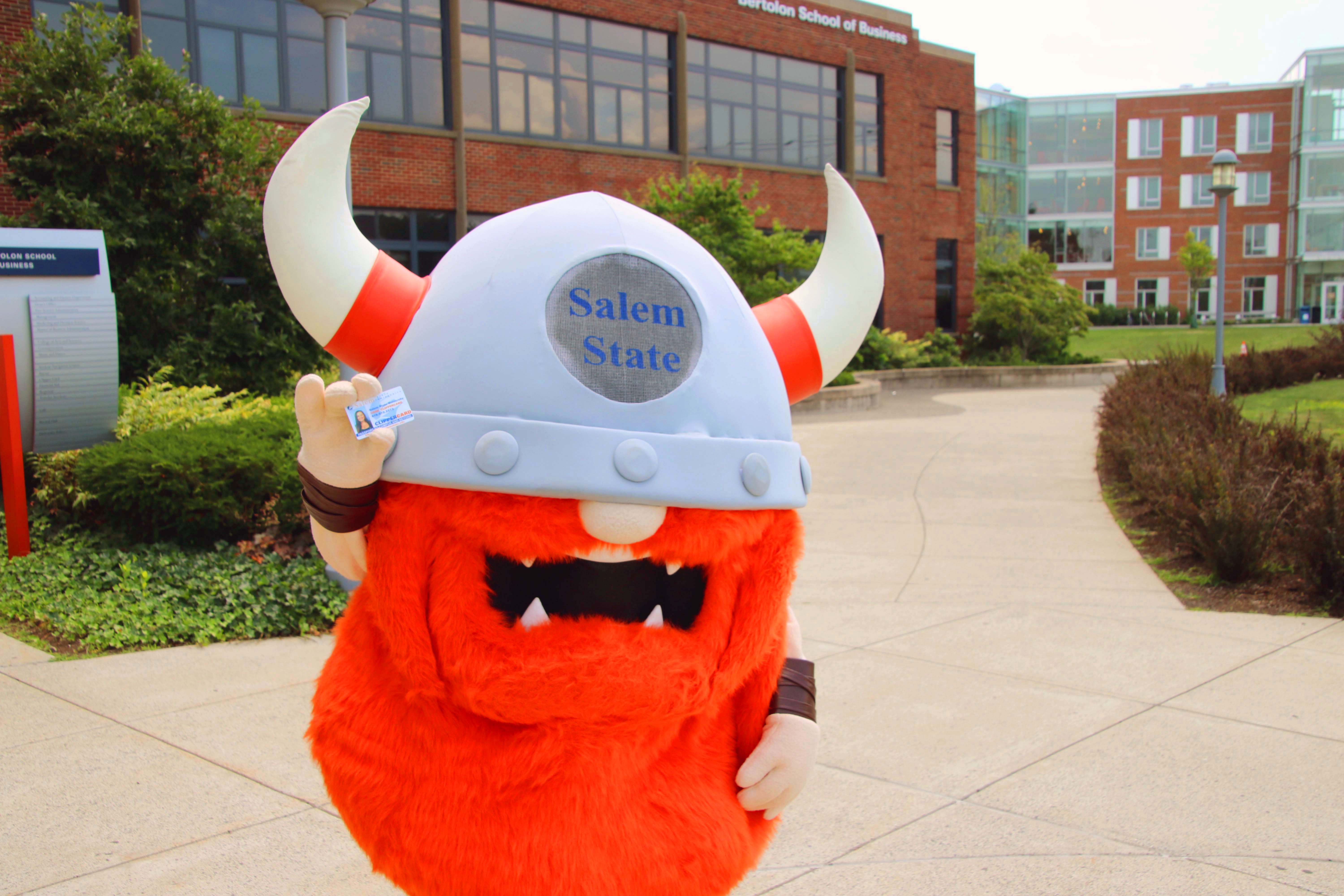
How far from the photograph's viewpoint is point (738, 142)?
24859 millimetres

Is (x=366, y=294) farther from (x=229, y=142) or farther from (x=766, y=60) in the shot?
(x=766, y=60)

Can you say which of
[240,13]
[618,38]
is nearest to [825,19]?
[618,38]

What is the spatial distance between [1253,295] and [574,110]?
5271 cm

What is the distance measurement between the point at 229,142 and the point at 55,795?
8899 millimetres

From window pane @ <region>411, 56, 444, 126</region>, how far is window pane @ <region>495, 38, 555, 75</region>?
4.29 ft

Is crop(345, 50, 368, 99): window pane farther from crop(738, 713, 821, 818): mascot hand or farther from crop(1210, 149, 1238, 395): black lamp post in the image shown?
crop(738, 713, 821, 818): mascot hand

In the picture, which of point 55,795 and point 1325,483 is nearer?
point 55,795

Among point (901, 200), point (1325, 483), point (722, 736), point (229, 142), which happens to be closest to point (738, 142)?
point (901, 200)

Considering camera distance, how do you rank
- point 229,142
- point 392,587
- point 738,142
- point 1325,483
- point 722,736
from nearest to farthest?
point 392,587 → point 722,736 → point 1325,483 → point 229,142 → point 738,142

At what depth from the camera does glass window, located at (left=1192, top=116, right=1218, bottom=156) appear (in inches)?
2304

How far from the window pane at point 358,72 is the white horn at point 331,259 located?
18.0 metres

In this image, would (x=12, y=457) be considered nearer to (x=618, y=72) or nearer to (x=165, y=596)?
(x=165, y=596)

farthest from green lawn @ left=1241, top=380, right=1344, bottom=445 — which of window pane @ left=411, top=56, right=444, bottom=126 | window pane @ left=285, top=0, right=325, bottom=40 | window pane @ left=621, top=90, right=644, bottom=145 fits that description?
window pane @ left=285, top=0, right=325, bottom=40

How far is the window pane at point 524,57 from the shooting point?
20344 mm
